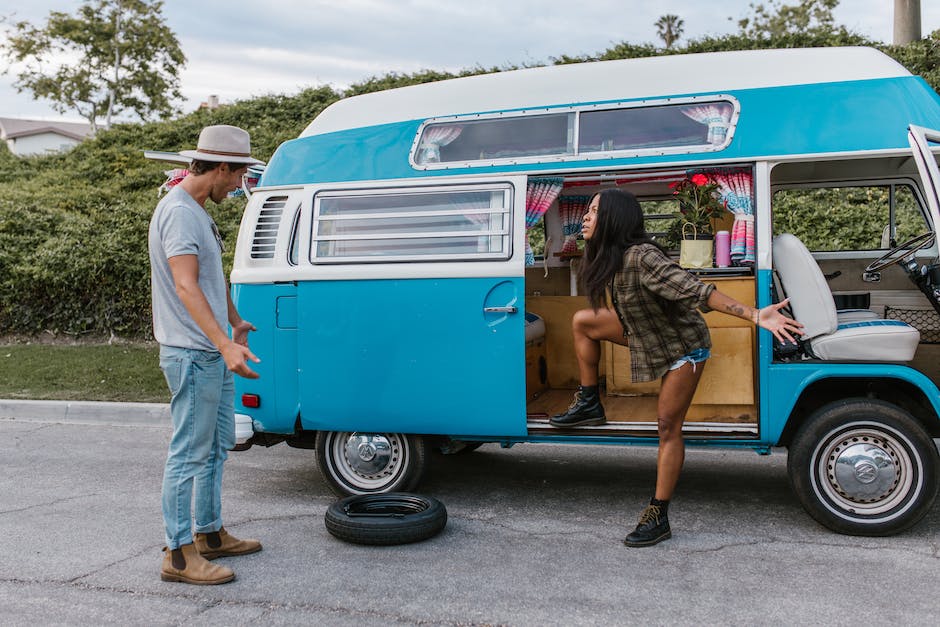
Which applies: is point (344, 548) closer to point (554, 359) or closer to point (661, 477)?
point (661, 477)

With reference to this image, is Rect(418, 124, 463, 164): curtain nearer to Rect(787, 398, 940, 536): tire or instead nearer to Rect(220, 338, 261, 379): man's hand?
Rect(220, 338, 261, 379): man's hand

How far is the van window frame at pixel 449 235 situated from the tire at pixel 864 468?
79.7 inches

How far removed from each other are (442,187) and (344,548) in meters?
2.21

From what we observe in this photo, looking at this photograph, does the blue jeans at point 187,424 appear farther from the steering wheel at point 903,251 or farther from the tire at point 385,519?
the steering wheel at point 903,251

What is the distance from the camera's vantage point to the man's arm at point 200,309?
4.02 metres

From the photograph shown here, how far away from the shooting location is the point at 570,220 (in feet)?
24.5

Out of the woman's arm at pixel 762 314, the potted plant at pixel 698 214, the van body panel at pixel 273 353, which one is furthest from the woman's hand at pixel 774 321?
the van body panel at pixel 273 353

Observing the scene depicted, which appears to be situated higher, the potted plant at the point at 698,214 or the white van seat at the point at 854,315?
the potted plant at the point at 698,214

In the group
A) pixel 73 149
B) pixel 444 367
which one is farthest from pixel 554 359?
pixel 73 149

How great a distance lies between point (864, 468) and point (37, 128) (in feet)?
245

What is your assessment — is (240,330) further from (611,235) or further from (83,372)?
(83,372)

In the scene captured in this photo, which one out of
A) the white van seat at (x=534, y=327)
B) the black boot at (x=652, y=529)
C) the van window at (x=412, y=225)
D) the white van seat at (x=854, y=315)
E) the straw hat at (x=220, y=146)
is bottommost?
the black boot at (x=652, y=529)

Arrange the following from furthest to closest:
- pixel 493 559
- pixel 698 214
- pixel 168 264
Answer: pixel 698 214 → pixel 493 559 → pixel 168 264

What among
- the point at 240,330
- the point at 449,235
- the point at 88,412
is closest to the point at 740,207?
the point at 449,235
